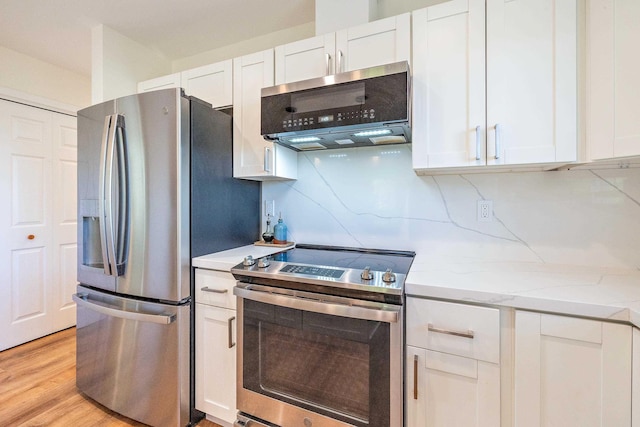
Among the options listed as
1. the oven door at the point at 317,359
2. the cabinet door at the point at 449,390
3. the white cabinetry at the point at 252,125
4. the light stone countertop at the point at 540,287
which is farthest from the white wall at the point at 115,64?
the cabinet door at the point at 449,390

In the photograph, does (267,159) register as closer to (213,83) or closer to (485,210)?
(213,83)

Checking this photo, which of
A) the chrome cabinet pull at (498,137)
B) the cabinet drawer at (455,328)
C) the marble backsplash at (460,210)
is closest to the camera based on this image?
the cabinet drawer at (455,328)

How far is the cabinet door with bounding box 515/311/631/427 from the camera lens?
2.91 feet

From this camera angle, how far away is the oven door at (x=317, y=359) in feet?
3.63

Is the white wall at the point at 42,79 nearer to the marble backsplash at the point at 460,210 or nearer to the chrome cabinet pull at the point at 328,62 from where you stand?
the marble backsplash at the point at 460,210

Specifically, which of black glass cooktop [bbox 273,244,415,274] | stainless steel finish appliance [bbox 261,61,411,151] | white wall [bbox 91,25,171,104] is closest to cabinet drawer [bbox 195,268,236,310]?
black glass cooktop [bbox 273,244,415,274]

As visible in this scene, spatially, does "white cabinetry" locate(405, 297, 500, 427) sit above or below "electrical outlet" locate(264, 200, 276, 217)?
below

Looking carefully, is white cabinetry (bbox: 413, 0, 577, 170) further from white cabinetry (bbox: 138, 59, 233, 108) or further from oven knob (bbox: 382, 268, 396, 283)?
white cabinetry (bbox: 138, 59, 233, 108)

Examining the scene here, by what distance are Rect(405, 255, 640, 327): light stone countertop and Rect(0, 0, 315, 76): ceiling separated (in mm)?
1930

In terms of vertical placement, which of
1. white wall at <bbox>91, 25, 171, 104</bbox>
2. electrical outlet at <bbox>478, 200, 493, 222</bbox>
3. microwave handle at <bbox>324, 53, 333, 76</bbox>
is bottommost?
electrical outlet at <bbox>478, 200, 493, 222</bbox>

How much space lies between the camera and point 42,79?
2.65 m

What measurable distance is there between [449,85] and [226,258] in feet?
4.78

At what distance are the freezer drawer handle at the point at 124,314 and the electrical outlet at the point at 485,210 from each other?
177 centimetres

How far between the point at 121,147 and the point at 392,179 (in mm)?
1587
